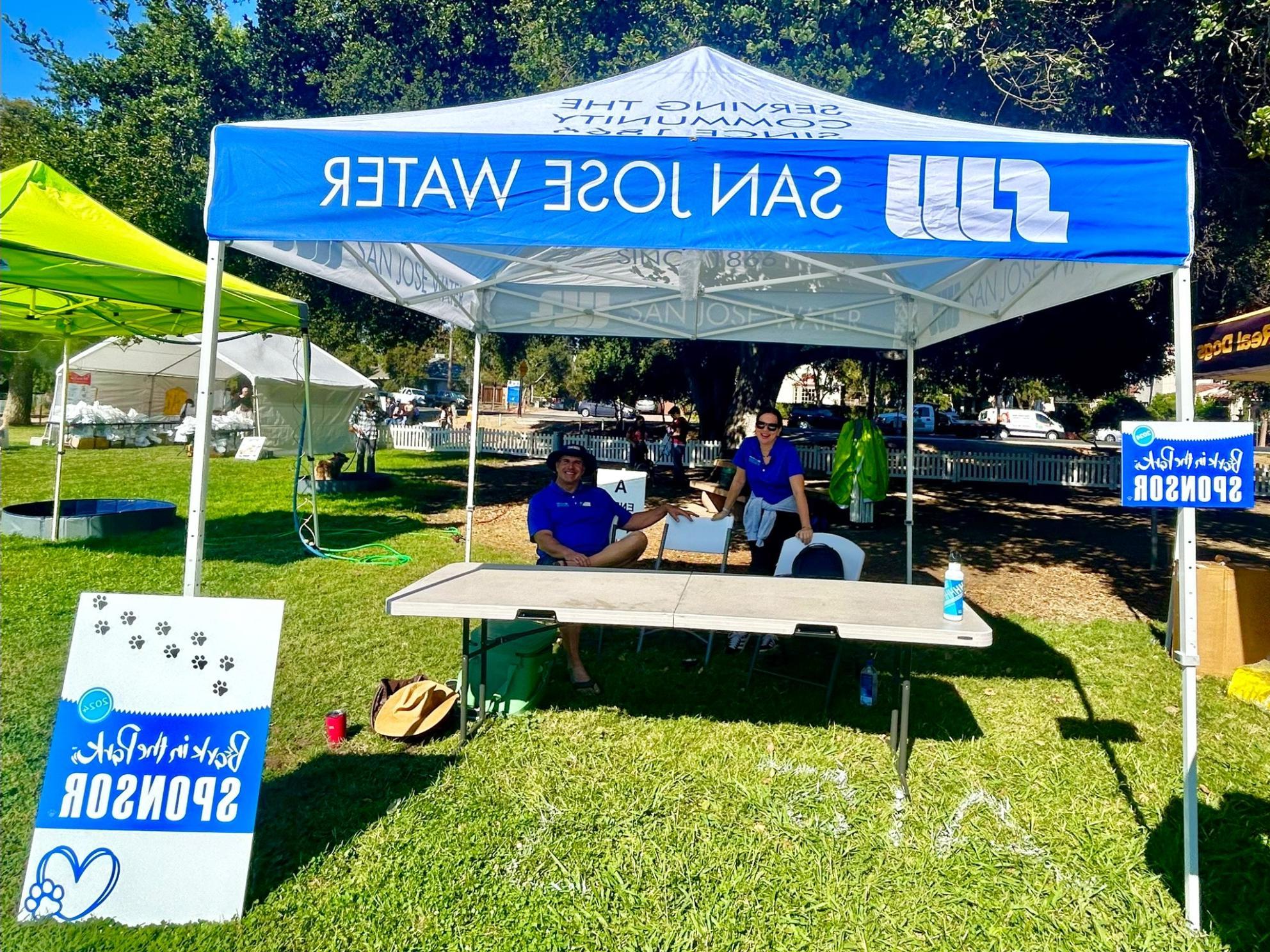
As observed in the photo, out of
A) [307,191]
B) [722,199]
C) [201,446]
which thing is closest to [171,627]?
[201,446]

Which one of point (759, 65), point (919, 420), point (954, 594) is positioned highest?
point (759, 65)

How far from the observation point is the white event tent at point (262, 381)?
1948 cm

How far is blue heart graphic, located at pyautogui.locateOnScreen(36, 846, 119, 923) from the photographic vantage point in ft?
8.44

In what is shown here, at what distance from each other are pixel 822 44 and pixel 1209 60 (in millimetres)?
4096

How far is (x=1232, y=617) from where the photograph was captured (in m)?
5.23

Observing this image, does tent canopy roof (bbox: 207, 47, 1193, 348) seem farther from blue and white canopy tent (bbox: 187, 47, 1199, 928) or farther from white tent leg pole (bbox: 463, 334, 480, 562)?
white tent leg pole (bbox: 463, 334, 480, 562)

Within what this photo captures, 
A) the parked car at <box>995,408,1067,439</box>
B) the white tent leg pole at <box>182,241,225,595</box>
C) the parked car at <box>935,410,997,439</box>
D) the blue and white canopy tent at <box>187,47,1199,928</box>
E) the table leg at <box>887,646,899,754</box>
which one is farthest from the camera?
the parked car at <box>995,408,1067,439</box>

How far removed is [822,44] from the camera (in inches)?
393

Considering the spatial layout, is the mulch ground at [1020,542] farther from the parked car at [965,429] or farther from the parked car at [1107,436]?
the parked car at [965,429]

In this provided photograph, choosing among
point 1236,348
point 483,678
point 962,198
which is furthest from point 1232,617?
point 483,678

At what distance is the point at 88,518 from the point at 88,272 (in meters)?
3.50

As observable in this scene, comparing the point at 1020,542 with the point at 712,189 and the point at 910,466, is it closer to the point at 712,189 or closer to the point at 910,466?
the point at 910,466

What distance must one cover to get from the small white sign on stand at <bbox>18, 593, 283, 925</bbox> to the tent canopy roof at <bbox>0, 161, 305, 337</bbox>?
4.44 m

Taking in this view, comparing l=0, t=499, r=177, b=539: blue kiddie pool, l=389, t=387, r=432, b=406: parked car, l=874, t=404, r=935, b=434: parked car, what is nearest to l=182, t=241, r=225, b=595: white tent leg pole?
l=0, t=499, r=177, b=539: blue kiddie pool
